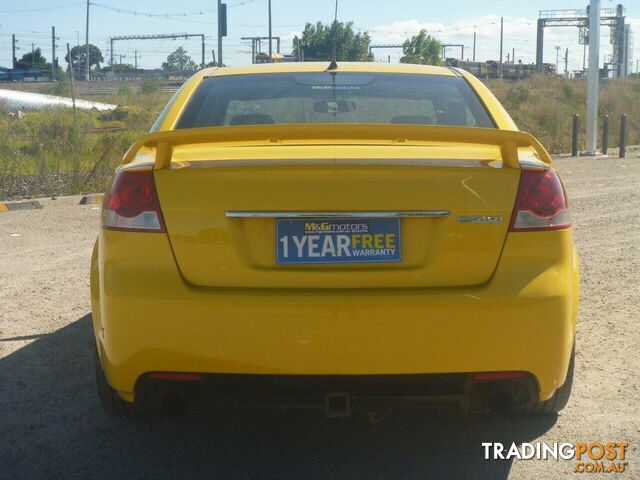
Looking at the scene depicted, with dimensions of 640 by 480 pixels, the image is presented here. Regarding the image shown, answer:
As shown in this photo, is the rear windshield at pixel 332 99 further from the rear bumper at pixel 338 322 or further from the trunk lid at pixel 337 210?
the rear bumper at pixel 338 322

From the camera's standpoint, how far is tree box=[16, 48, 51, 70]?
334ft

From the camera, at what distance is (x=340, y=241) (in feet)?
9.83

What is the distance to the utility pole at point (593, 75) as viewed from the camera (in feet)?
70.2

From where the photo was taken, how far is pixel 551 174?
3215 mm

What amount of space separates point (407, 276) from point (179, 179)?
85cm

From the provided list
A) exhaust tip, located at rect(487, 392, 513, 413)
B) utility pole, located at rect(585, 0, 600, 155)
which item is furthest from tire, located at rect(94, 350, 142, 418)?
utility pole, located at rect(585, 0, 600, 155)

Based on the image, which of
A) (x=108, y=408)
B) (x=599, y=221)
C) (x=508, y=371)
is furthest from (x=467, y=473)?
(x=599, y=221)

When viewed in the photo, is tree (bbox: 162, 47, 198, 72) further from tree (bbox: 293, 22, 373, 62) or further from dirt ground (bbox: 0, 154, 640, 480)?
dirt ground (bbox: 0, 154, 640, 480)

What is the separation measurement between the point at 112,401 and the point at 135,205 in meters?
0.93

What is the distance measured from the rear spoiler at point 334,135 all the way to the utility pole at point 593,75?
19.1 meters

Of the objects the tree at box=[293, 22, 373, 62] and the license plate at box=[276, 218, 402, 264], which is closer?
the license plate at box=[276, 218, 402, 264]

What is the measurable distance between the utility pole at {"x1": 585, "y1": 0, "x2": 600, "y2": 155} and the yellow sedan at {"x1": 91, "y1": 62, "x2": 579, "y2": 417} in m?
19.2

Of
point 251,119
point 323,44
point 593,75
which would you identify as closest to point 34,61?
point 323,44

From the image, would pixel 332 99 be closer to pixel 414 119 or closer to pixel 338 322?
pixel 414 119
